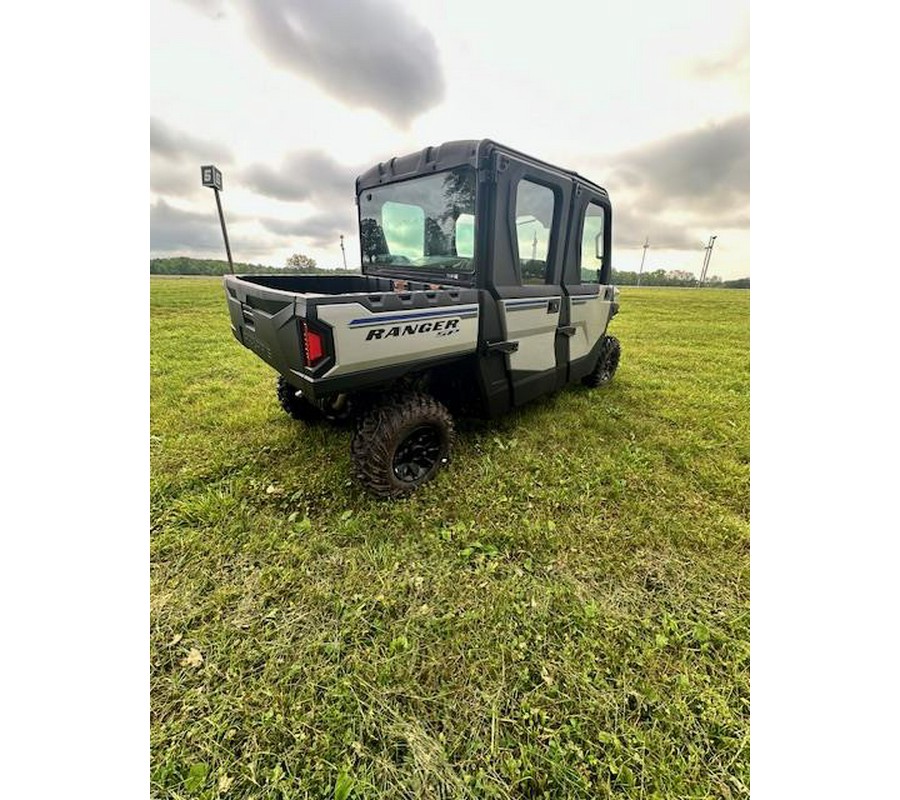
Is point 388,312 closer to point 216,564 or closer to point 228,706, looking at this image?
point 216,564

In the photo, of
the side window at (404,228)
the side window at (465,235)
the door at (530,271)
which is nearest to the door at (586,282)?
the door at (530,271)

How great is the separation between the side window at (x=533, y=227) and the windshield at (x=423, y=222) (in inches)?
17.5

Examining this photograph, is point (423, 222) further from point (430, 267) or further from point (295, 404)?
point (295, 404)

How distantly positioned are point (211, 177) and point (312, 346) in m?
4.94

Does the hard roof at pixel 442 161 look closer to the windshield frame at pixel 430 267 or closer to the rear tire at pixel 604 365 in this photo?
the windshield frame at pixel 430 267

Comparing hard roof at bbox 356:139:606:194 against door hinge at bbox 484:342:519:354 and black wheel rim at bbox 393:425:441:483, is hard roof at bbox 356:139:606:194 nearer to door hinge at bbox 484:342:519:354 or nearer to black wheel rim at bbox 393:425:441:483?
door hinge at bbox 484:342:519:354

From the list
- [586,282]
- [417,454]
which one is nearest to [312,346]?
[417,454]

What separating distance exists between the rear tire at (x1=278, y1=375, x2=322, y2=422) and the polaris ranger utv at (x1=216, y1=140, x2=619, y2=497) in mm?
15

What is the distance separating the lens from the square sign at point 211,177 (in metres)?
5.27

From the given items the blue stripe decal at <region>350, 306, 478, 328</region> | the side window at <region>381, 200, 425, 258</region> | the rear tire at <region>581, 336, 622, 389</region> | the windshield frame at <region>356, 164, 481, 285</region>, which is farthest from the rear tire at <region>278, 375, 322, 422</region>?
the rear tire at <region>581, 336, 622, 389</region>

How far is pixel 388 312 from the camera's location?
2.36 m

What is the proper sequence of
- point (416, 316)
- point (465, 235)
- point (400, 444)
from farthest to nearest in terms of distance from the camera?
point (465, 235), point (400, 444), point (416, 316)

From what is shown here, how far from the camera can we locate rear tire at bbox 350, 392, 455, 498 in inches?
107

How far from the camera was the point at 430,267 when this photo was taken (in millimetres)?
3406
